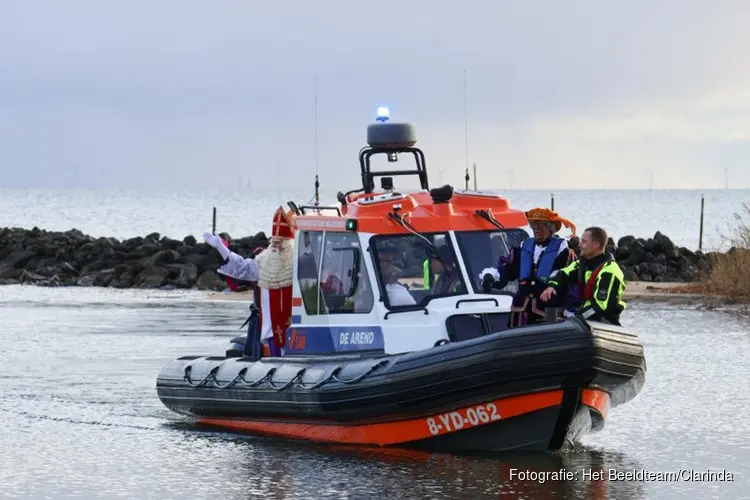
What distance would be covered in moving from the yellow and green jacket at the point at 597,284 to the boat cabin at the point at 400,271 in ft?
3.20

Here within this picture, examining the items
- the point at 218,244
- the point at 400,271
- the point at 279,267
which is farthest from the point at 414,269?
the point at 218,244

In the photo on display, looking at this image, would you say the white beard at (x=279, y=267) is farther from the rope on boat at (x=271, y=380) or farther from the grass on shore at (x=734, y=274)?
the grass on shore at (x=734, y=274)

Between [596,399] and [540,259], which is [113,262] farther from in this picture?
[596,399]

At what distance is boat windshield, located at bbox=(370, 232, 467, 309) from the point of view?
39.7ft

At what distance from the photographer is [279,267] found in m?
13.1

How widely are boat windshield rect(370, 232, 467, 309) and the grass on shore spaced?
13.3 meters

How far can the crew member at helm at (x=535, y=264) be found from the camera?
11.3 metres

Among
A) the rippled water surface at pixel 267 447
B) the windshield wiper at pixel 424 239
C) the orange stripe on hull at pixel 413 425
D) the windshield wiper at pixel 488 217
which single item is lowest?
the rippled water surface at pixel 267 447

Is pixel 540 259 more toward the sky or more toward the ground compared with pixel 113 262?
more toward the sky

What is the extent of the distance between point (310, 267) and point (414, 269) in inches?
38.9

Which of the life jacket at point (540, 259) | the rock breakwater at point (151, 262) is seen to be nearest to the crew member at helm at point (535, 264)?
the life jacket at point (540, 259)

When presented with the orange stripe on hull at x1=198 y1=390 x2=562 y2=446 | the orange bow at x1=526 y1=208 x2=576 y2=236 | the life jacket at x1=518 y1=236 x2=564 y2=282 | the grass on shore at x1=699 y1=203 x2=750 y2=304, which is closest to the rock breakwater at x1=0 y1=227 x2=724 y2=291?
the grass on shore at x1=699 y1=203 x2=750 y2=304

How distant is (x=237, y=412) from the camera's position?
12945 mm

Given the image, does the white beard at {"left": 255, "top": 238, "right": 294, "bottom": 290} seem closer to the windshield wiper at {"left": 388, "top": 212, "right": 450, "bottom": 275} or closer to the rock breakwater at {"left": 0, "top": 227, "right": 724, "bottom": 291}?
the windshield wiper at {"left": 388, "top": 212, "right": 450, "bottom": 275}
